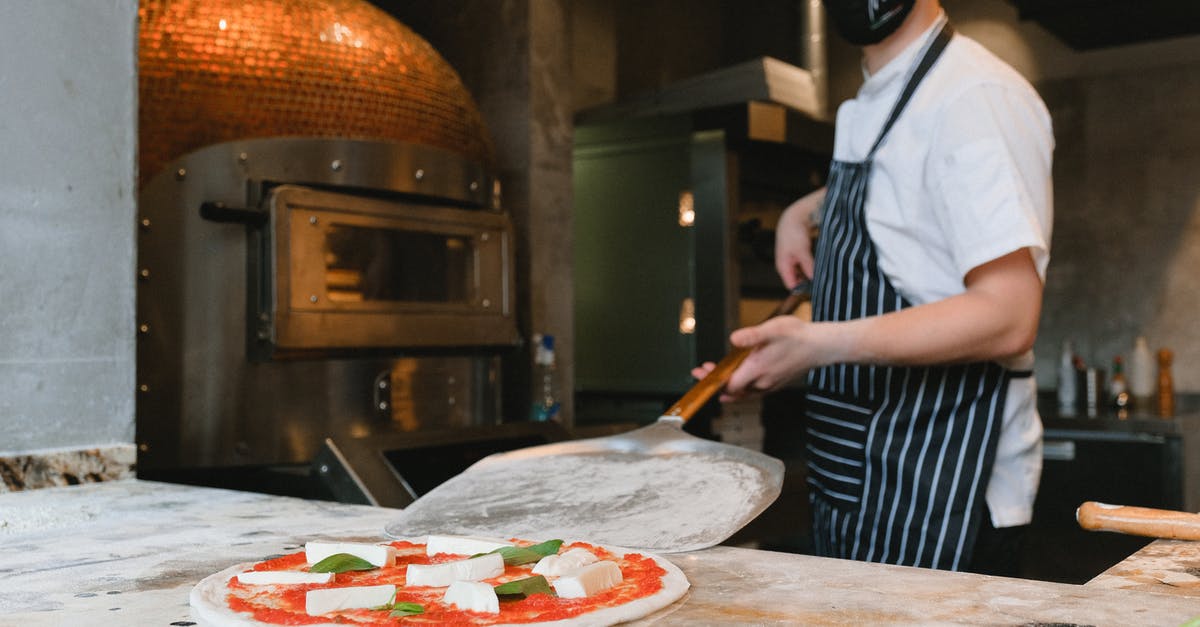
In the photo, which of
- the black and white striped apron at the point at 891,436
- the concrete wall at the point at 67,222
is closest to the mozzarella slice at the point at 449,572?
the black and white striped apron at the point at 891,436

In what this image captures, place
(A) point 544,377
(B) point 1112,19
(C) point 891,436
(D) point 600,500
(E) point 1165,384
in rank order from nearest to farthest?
(D) point 600,500 → (C) point 891,436 → (A) point 544,377 → (B) point 1112,19 → (E) point 1165,384

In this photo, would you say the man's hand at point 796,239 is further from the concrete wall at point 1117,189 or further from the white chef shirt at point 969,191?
the concrete wall at point 1117,189

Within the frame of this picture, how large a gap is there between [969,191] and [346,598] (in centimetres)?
96

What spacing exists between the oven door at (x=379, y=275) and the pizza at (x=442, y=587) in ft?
2.93

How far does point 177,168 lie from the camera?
1.77 metres

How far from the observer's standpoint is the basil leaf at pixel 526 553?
0.94m

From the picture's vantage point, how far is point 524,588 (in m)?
0.83

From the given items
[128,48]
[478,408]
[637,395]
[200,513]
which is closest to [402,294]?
[478,408]

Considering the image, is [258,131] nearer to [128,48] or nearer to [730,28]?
[128,48]

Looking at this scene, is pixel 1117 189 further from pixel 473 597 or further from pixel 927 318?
pixel 473 597

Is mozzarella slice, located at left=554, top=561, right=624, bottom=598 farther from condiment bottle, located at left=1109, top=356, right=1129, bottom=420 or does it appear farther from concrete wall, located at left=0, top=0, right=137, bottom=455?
condiment bottle, located at left=1109, top=356, right=1129, bottom=420

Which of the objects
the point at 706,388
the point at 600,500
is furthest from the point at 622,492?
the point at 706,388

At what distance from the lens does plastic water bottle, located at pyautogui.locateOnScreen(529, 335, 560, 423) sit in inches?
103

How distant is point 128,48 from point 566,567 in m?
1.16
